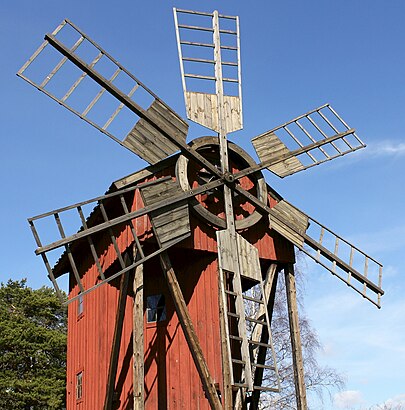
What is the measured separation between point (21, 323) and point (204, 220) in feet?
76.0

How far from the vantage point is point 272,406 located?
24.6 m

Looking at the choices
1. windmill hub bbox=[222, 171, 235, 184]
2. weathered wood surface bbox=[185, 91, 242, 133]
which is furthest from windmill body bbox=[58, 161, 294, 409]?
weathered wood surface bbox=[185, 91, 242, 133]

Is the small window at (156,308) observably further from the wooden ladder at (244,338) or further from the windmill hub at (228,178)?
the windmill hub at (228,178)

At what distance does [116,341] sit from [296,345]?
394 cm

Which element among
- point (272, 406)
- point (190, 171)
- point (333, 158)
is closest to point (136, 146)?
point (190, 171)

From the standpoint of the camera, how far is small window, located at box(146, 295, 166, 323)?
14453 mm

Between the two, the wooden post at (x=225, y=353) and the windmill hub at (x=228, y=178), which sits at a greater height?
Result: the windmill hub at (x=228, y=178)

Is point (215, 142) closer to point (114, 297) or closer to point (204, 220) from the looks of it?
point (204, 220)

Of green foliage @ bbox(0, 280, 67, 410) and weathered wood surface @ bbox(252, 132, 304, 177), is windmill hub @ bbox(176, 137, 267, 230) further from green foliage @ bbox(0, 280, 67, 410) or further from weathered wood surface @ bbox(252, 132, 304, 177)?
green foliage @ bbox(0, 280, 67, 410)

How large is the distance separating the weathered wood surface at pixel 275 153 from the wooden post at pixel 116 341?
400cm

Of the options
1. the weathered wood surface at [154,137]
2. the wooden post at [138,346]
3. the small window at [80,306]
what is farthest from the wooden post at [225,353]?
the small window at [80,306]

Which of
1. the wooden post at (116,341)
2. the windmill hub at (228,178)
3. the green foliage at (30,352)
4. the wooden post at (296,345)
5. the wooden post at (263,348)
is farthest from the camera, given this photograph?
the green foliage at (30,352)

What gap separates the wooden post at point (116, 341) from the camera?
13.3 m

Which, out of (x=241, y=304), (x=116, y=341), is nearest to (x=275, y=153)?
(x=241, y=304)
